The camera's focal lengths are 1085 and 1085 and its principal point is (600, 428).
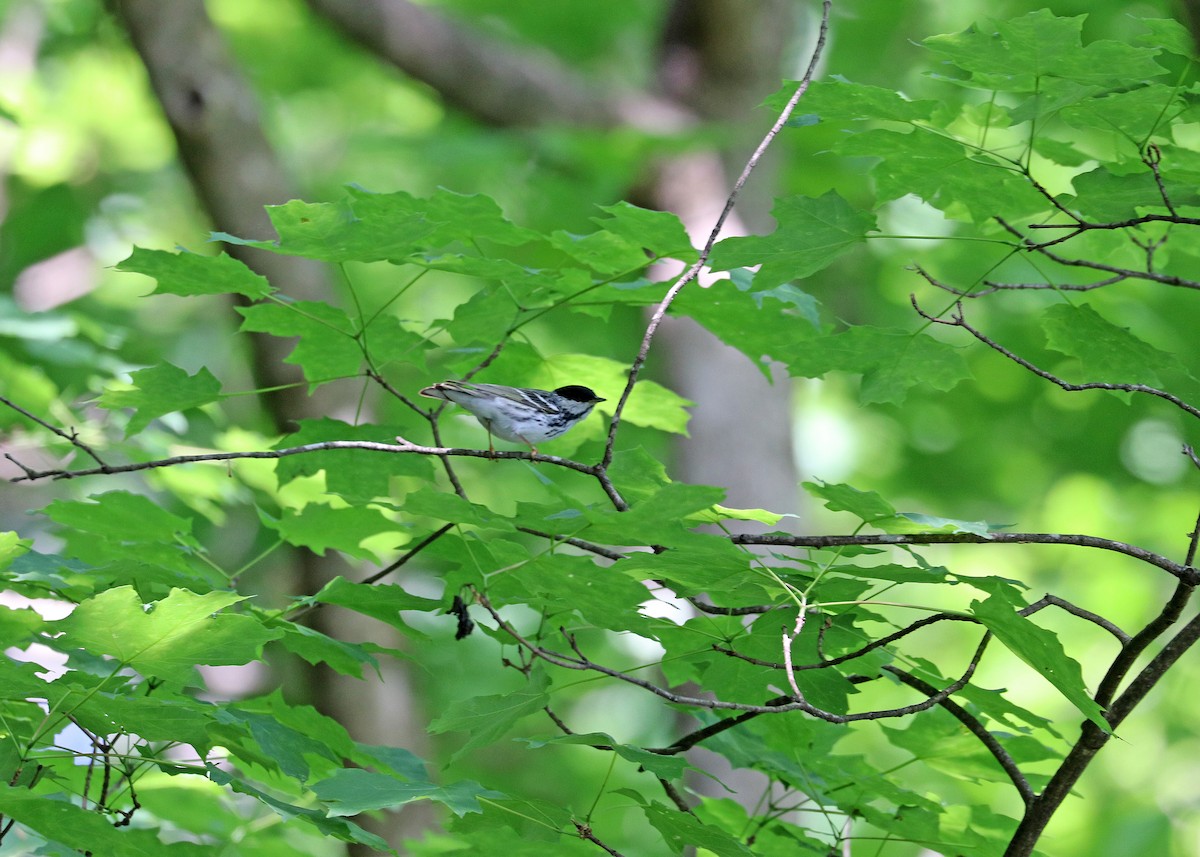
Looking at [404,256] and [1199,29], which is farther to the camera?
[404,256]

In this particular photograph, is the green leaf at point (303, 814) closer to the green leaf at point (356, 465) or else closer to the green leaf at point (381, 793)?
the green leaf at point (381, 793)

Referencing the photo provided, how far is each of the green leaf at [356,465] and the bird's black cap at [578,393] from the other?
0.51 metres

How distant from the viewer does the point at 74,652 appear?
240cm

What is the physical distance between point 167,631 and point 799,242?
1.45 metres


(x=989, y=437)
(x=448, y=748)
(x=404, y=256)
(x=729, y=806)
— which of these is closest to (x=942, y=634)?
(x=989, y=437)

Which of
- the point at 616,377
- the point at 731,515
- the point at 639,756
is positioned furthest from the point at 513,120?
the point at 639,756

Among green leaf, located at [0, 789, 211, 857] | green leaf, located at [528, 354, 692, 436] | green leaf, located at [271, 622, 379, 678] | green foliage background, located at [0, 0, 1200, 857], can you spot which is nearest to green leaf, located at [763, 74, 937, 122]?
green foliage background, located at [0, 0, 1200, 857]

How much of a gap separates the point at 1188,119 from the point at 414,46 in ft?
19.2

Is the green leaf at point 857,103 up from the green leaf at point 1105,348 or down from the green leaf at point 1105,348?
up

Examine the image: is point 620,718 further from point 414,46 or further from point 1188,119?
point 1188,119

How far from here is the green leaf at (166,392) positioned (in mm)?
2539

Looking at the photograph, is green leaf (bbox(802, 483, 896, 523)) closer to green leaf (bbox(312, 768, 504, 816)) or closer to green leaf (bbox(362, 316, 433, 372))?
green leaf (bbox(312, 768, 504, 816))

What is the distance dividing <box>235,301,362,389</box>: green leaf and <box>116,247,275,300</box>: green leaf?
96mm

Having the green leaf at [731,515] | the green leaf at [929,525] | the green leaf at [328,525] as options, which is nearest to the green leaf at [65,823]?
the green leaf at [328,525]
